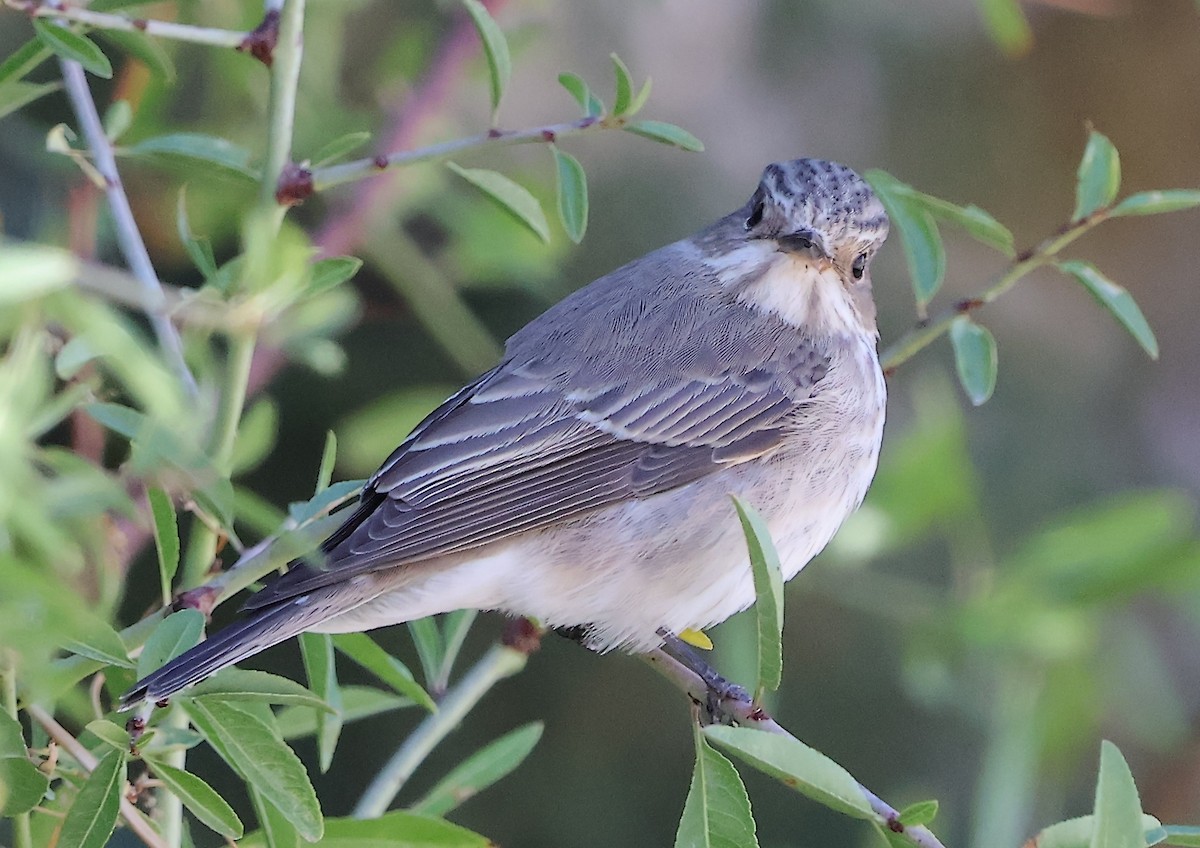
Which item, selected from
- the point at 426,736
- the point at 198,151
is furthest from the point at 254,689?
the point at 198,151

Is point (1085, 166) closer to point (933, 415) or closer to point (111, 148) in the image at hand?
point (933, 415)

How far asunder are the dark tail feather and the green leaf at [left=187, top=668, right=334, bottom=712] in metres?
0.05

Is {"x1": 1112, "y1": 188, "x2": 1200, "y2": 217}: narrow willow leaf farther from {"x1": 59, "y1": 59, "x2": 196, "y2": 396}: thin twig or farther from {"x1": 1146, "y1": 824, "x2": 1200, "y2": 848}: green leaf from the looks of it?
{"x1": 59, "y1": 59, "x2": 196, "y2": 396}: thin twig

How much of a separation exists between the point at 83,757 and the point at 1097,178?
183 cm

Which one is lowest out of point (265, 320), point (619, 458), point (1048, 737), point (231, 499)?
point (1048, 737)

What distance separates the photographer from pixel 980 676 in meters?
2.92

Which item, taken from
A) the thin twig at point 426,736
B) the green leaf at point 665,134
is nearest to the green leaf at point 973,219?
the green leaf at point 665,134

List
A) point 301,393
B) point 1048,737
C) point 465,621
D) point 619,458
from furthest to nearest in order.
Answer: point 301,393
point 1048,737
point 619,458
point 465,621

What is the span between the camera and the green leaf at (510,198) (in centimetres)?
196

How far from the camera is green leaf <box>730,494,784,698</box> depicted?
1.55 m

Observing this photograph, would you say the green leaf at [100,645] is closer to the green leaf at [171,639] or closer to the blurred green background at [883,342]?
the green leaf at [171,639]

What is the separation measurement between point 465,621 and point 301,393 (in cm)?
121

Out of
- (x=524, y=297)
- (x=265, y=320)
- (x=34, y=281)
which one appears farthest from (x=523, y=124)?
(x=34, y=281)

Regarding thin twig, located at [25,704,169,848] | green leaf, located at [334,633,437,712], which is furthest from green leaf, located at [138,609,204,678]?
green leaf, located at [334,633,437,712]
